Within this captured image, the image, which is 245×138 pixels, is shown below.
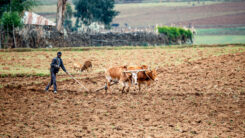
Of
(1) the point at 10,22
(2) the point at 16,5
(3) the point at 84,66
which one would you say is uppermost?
(2) the point at 16,5

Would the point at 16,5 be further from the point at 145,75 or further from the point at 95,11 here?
the point at 145,75

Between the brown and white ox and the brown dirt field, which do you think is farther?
the brown and white ox

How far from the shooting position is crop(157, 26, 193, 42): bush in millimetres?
45812

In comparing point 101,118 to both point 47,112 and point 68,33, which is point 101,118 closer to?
point 47,112

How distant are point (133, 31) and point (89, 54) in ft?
39.5

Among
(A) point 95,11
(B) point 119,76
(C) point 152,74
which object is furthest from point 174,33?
(B) point 119,76

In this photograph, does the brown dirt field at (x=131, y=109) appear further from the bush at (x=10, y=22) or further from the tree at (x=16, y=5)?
the tree at (x=16, y=5)

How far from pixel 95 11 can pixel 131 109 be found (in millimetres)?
52980

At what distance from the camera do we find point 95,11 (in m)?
64.5

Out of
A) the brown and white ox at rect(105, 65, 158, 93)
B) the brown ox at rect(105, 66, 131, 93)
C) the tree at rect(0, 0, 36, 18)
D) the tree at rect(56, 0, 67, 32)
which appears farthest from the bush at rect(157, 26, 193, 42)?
the brown ox at rect(105, 66, 131, 93)

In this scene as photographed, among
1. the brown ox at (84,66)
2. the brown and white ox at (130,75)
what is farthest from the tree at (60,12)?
the brown and white ox at (130,75)

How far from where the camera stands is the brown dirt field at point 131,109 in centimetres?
1050

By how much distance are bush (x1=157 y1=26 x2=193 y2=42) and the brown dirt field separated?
87.3ft

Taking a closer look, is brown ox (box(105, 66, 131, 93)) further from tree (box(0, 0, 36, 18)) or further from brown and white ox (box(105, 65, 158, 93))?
tree (box(0, 0, 36, 18))
